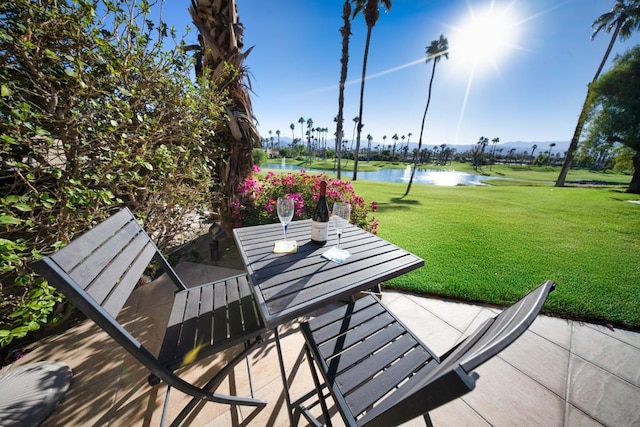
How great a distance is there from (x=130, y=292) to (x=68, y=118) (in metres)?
1.50

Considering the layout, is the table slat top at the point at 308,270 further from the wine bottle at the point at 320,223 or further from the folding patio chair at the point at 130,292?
the folding patio chair at the point at 130,292

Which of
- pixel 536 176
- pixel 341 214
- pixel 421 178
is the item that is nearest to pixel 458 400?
pixel 341 214

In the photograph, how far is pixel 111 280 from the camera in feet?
3.81

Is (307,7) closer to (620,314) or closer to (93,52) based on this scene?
(93,52)

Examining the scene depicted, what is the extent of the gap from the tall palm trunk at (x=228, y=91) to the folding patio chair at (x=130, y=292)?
2064 mm

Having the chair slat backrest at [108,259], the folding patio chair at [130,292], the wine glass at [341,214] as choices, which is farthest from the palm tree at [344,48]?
the chair slat backrest at [108,259]

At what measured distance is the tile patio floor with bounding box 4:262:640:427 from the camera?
1558 millimetres

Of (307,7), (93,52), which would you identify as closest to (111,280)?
(93,52)

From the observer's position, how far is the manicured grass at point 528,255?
2924mm

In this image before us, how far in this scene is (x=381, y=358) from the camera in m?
1.31

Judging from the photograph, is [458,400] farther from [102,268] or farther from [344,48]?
[344,48]

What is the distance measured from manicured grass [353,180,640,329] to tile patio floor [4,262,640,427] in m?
0.51

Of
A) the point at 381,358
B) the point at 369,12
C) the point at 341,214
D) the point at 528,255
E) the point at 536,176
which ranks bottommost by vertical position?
the point at 536,176

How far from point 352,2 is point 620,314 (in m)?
18.9
